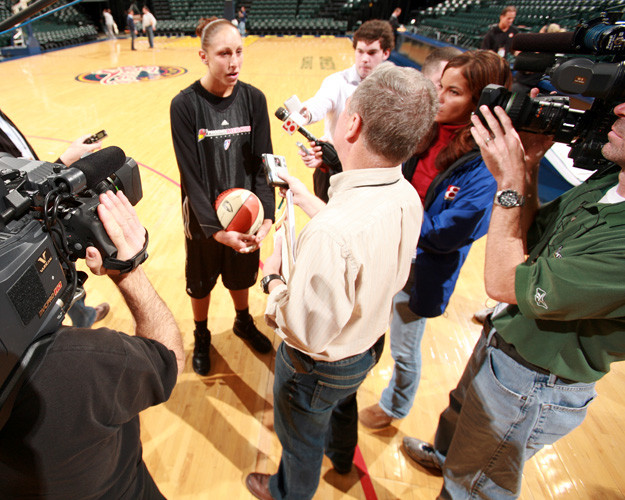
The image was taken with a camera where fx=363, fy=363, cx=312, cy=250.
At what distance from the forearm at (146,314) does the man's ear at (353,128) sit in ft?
2.30

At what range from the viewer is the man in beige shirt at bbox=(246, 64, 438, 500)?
0.95 m

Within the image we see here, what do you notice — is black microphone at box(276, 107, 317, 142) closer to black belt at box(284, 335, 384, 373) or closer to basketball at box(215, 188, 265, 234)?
basketball at box(215, 188, 265, 234)

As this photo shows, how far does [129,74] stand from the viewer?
9812 millimetres

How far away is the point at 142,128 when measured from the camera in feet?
19.9

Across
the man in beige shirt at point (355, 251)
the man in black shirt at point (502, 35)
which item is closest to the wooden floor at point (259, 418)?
the man in beige shirt at point (355, 251)

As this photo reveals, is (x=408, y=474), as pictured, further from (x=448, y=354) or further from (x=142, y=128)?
(x=142, y=128)

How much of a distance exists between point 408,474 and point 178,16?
80.7ft

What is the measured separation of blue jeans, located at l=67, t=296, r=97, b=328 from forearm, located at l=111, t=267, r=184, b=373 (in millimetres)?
1668

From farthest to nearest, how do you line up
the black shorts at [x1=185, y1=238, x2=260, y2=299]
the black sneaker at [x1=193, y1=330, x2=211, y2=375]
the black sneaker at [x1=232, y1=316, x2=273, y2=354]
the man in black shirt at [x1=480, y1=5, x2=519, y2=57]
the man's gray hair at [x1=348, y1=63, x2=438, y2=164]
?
the man in black shirt at [x1=480, y1=5, x2=519, y2=57]
the black sneaker at [x1=232, y1=316, x2=273, y2=354]
the black sneaker at [x1=193, y1=330, x2=211, y2=375]
the black shorts at [x1=185, y1=238, x2=260, y2=299]
the man's gray hair at [x1=348, y1=63, x2=438, y2=164]

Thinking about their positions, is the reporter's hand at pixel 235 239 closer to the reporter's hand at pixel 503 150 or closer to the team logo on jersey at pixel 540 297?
the reporter's hand at pixel 503 150

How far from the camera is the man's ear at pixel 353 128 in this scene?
104 cm

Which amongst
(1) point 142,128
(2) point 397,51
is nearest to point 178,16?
(2) point 397,51

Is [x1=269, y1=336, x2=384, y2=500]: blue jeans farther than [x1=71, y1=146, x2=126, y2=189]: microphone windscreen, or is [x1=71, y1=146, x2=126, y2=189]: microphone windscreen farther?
[x1=269, y1=336, x2=384, y2=500]: blue jeans

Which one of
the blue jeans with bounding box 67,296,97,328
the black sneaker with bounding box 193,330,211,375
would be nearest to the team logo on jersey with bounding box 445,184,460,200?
the black sneaker with bounding box 193,330,211,375
